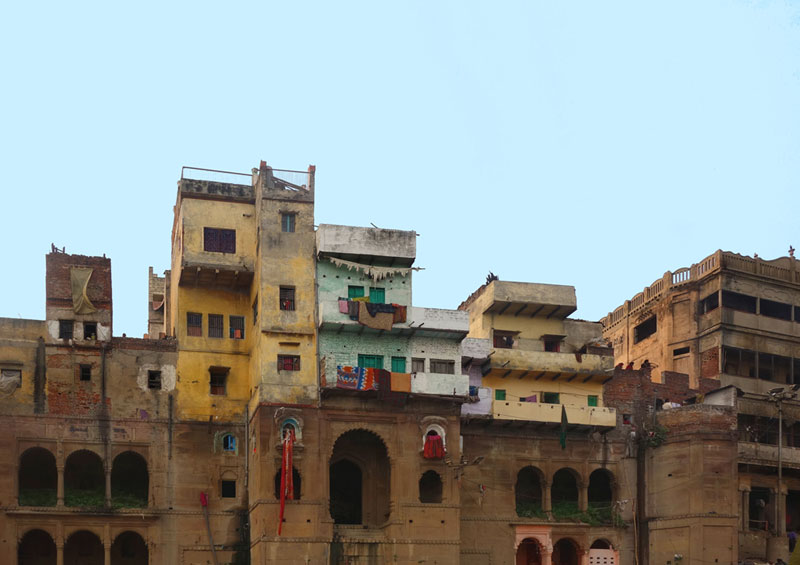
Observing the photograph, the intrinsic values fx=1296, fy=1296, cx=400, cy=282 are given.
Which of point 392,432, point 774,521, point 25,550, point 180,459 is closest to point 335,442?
point 392,432

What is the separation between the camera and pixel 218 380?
61531 mm

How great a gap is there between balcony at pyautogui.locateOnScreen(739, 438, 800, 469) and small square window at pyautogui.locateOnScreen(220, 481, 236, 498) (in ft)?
83.6

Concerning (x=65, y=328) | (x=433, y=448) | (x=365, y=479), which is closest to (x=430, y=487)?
(x=365, y=479)

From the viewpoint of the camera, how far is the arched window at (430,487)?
61281mm

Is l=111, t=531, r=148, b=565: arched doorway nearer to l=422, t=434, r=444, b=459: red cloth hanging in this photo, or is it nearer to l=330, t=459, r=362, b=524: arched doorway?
l=330, t=459, r=362, b=524: arched doorway

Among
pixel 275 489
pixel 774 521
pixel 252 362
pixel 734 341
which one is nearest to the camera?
pixel 275 489

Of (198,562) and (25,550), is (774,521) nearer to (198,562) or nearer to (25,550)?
(198,562)

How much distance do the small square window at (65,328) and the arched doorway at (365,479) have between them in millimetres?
13323

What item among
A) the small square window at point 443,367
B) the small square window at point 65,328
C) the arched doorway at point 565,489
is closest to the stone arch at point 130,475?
the small square window at point 65,328

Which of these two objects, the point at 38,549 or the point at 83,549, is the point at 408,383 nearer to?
the point at 83,549

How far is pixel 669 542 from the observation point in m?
62.0

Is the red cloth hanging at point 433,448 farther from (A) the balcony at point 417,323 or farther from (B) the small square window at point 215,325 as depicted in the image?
(B) the small square window at point 215,325

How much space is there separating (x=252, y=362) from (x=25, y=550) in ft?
43.2

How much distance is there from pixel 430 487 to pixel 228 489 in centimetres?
962
